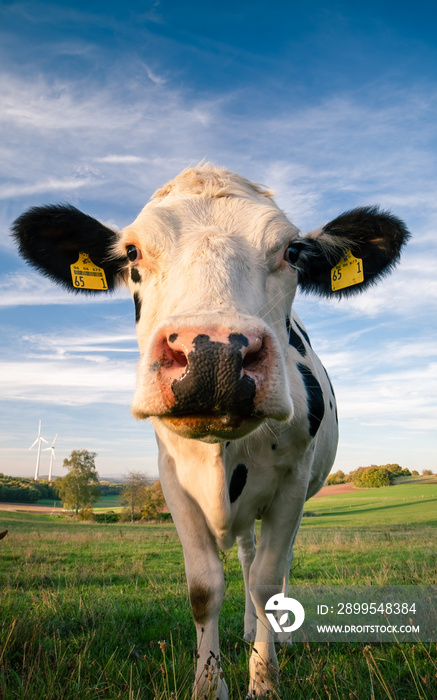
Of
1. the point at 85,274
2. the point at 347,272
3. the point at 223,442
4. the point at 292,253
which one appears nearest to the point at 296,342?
the point at 347,272

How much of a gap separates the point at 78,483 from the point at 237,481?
81370 millimetres

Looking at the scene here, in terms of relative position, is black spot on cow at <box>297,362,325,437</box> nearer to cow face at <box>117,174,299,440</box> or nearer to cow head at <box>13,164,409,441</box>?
cow head at <box>13,164,409,441</box>

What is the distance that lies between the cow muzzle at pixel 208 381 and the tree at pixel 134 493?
62444 mm

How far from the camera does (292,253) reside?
4.08 metres

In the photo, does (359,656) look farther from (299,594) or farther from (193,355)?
(193,355)

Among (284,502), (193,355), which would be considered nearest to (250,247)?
(193,355)

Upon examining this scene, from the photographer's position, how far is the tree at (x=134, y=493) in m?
63.8

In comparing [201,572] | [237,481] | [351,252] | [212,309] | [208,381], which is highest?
[351,252]

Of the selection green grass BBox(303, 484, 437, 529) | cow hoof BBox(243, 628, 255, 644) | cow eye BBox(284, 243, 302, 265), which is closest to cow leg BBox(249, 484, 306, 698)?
cow hoof BBox(243, 628, 255, 644)

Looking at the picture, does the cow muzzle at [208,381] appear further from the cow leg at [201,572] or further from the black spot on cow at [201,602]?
the black spot on cow at [201,602]

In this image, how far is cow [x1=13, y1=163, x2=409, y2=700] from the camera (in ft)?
8.77

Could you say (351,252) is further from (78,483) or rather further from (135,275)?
(78,483)

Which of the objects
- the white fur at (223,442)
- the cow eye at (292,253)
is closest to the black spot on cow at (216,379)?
the white fur at (223,442)

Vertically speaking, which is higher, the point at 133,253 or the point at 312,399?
the point at 133,253
